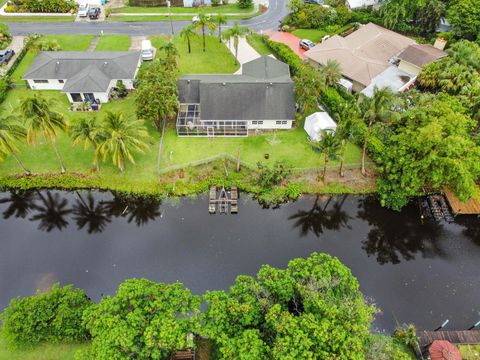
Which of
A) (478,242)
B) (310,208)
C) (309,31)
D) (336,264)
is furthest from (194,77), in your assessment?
(478,242)

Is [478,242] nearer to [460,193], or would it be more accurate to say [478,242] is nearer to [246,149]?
[460,193]

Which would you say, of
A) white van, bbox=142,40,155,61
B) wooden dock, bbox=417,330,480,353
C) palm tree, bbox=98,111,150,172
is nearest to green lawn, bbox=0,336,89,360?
palm tree, bbox=98,111,150,172

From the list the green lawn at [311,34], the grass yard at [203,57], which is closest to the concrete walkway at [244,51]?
the grass yard at [203,57]

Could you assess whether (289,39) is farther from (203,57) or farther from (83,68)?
(83,68)

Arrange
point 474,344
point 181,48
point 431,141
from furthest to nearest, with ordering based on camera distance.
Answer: point 181,48 < point 431,141 < point 474,344

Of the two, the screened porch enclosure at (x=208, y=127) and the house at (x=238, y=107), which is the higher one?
the house at (x=238, y=107)

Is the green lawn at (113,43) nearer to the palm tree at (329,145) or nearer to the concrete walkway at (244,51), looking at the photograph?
the concrete walkway at (244,51)
